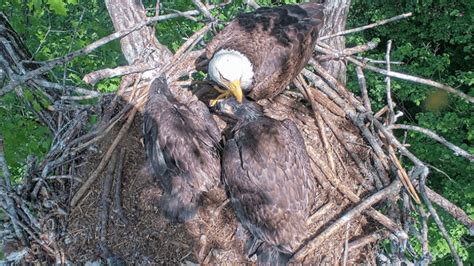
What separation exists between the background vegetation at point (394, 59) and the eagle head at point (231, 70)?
1.00 m

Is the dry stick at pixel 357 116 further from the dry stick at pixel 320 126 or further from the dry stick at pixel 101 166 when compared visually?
the dry stick at pixel 101 166

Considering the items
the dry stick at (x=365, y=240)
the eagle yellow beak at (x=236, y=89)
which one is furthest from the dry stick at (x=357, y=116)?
the eagle yellow beak at (x=236, y=89)

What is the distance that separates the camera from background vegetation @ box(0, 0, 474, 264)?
15.9 ft

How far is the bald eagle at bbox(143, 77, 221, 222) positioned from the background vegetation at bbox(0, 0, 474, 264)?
885mm

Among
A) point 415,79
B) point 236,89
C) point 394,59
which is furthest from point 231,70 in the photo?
point 394,59

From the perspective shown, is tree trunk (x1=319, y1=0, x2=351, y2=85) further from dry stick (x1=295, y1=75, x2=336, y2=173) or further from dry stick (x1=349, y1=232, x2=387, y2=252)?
dry stick (x1=349, y1=232, x2=387, y2=252)

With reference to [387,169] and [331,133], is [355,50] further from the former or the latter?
[387,169]

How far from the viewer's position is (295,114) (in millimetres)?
4598

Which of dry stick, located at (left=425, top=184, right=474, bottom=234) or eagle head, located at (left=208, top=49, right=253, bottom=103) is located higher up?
eagle head, located at (left=208, top=49, right=253, bottom=103)

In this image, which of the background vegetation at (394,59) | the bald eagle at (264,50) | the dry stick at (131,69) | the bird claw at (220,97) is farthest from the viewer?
the background vegetation at (394,59)

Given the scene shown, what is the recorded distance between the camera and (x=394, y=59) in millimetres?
8656

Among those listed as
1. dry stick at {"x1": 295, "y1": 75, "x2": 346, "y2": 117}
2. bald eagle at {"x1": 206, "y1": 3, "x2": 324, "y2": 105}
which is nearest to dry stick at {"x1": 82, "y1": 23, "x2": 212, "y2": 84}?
bald eagle at {"x1": 206, "y1": 3, "x2": 324, "y2": 105}

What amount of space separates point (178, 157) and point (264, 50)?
1366 millimetres

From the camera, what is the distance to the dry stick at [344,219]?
3677 millimetres
